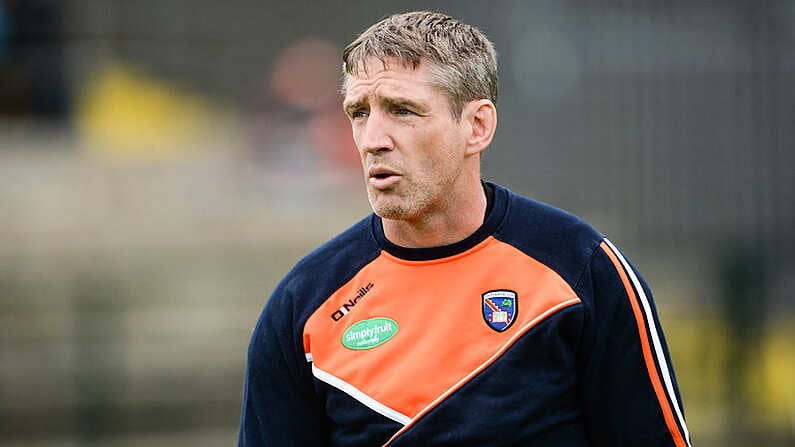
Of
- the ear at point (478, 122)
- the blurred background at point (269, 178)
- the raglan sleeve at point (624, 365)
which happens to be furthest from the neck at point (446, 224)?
the blurred background at point (269, 178)

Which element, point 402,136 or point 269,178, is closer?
point 402,136

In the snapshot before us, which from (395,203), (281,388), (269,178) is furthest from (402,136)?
(269,178)

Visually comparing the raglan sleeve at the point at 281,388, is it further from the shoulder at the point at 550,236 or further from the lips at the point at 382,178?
the shoulder at the point at 550,236

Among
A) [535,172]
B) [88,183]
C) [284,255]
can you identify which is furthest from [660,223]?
[88,183]

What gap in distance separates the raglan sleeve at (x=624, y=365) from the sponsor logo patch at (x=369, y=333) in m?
0.47

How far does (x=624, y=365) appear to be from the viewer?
2.63m

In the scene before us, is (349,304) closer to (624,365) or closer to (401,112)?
(401,112)

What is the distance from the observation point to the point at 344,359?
2.75 metres

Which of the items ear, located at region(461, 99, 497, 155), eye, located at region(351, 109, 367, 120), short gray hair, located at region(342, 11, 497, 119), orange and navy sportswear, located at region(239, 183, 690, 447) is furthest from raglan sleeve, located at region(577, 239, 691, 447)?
eye, located at region(351, 109, 367, 120)

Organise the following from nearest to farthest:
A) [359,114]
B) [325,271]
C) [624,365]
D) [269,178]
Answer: [624,365]
[359,114]
[325,271]
[269,178]

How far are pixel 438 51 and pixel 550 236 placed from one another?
20.7 inches

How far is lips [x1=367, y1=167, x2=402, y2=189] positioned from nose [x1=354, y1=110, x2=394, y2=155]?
1.8 inches

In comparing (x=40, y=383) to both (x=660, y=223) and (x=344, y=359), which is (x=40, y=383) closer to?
(x=660, y=223)

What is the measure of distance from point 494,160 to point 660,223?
1.27 m
